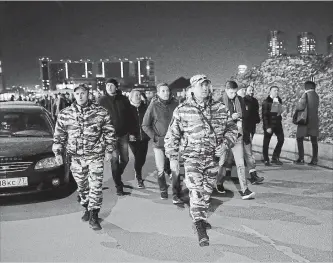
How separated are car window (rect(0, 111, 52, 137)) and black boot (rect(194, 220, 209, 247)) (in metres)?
4.02

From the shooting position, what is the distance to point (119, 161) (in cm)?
697

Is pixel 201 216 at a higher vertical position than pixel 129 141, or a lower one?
lower

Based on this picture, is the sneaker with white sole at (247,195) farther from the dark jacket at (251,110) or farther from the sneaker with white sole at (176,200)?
the dark jacket at (251,110)

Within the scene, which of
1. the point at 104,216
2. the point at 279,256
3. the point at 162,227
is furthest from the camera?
the point at 104,216

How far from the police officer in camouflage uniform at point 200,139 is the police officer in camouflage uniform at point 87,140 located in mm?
1070

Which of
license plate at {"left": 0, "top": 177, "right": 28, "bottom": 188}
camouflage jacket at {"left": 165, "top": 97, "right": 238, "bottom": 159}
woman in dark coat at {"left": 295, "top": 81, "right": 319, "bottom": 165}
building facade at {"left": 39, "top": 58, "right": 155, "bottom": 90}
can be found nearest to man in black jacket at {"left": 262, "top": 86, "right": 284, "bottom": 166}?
woman in dark coat at {"left": 295, "top": 81, "right": 319, "bottom": 165}

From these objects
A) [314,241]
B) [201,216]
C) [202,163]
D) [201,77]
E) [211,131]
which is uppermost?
[201,77]

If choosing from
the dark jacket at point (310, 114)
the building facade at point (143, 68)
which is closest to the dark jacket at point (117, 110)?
the dark jacket at point (310, 114)

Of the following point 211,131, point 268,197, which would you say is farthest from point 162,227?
point 268,197

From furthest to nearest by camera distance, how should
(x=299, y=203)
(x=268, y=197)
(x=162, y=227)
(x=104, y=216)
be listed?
(x=268, y=197) < (x=299, y=203) < (x=104, y=216) < (x=162, y=227)

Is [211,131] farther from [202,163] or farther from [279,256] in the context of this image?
[279,256]

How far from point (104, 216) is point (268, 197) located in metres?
2.72

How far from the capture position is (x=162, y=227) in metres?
4.92

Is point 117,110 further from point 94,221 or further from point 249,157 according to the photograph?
point 249,157
